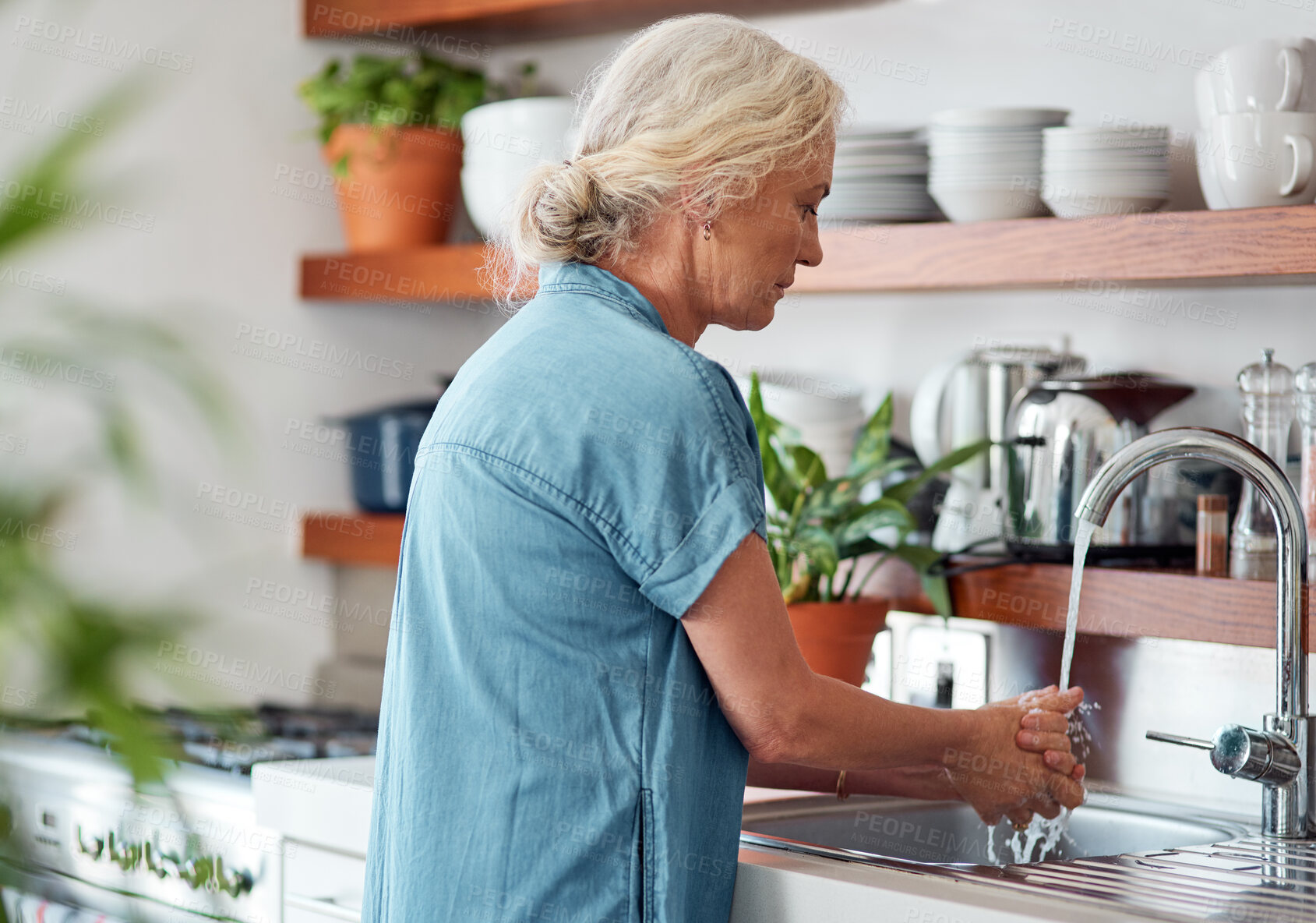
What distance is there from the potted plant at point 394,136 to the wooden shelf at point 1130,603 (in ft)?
3.39

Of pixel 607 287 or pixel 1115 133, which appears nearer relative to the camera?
pixel 607 287

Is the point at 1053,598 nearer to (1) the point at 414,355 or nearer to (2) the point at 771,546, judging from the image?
(2) the point at 771,546

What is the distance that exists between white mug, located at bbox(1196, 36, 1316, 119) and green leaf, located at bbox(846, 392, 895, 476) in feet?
1.53

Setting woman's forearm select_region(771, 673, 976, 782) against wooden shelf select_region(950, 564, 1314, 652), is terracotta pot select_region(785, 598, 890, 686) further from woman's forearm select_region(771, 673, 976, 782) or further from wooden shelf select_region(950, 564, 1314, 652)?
woman's forearm select_region(771, 673, 976, 782)

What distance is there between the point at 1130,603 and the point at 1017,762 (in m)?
0.40

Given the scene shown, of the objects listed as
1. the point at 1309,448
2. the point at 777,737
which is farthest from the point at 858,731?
the point at 1309,448

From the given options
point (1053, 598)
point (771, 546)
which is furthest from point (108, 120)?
point (1053, 598)

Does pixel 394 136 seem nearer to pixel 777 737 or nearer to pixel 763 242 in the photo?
pixel 763 242

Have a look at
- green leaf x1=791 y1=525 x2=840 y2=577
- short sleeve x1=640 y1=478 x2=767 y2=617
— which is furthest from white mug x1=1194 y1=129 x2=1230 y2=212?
short sleeve x1=640 y1=478 x2=767 y2=617

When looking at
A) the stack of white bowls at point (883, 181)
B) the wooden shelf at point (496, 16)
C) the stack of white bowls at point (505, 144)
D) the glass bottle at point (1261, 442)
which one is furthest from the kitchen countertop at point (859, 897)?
the wooden shelf at point (496, 16)

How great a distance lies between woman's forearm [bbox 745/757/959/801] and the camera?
1186 mm

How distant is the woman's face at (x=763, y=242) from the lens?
1.03m

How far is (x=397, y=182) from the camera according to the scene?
2129 mm

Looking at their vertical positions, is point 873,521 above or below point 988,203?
below
